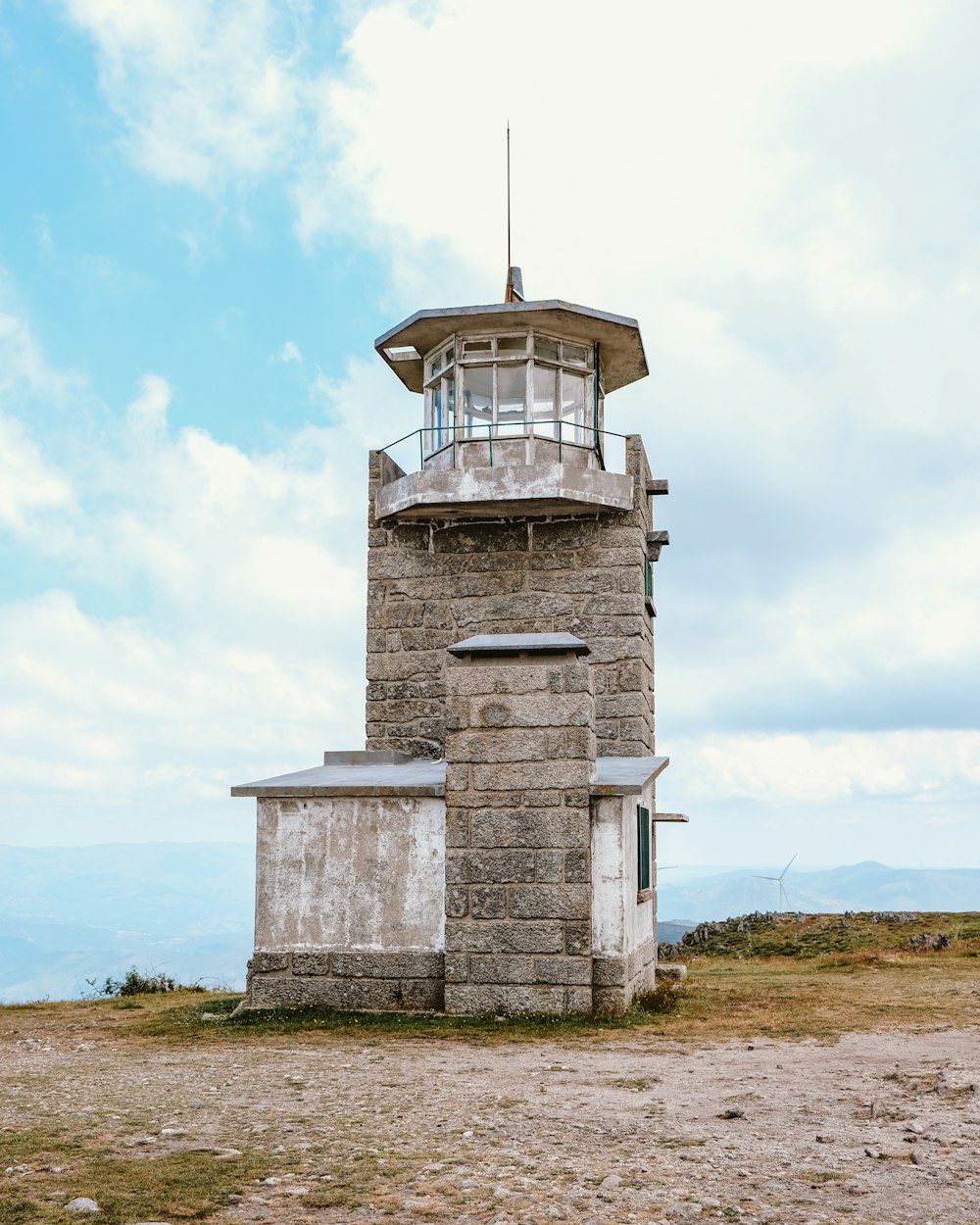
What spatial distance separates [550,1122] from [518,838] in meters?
5.30

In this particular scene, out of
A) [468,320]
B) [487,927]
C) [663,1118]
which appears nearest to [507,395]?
[468,320]

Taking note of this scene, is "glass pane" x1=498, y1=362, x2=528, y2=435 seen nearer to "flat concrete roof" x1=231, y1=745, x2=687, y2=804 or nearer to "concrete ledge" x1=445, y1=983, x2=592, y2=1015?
"flat concrete roof" x1=231, y1=745, x2=687, y2=804

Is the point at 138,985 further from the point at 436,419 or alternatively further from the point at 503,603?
the point at 436,419

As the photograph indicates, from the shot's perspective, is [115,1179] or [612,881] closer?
[115,1179]

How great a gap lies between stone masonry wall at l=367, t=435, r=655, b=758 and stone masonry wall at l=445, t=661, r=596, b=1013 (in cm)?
456

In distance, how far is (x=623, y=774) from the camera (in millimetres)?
13586

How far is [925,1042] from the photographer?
35.7 feet

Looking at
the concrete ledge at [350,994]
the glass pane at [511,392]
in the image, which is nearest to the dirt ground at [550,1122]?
the concrete ledge at [350,994]

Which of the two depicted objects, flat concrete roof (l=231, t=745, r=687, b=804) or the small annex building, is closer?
the small annex building

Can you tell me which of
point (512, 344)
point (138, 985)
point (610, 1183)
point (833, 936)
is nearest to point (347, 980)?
point (138, 985)

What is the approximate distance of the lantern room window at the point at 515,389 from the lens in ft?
59.1

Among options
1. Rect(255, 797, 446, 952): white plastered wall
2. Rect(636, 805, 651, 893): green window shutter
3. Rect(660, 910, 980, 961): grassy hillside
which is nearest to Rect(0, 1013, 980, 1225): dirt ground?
Rect(255, 797, 446, 952): white plastered wall

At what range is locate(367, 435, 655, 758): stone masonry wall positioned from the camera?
1744 centimetres

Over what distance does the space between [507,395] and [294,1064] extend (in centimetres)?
1104
